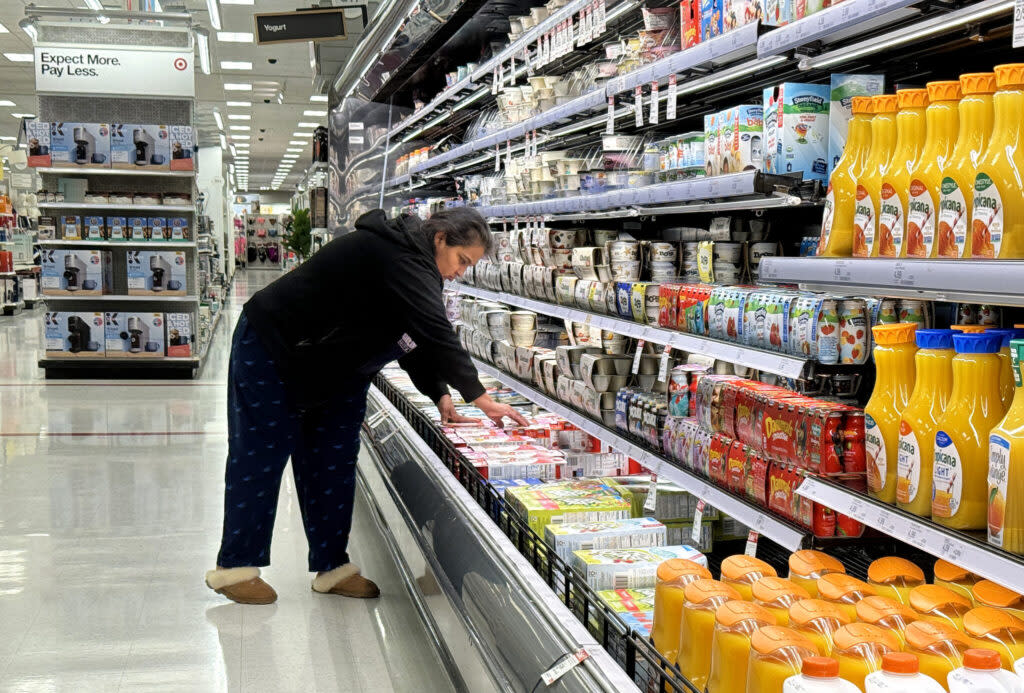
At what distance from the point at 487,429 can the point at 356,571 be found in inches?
27.0

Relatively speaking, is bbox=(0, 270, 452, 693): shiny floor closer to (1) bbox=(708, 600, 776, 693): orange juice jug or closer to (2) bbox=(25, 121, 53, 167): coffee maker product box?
(1) bbox=(708, 600, 776, 693): orange juice jug

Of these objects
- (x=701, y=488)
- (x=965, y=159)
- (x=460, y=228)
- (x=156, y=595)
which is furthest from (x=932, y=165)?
(x=156, y=595)

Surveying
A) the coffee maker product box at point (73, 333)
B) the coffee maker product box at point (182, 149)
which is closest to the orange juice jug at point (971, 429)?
the coffee maker product box at point (182, 149)

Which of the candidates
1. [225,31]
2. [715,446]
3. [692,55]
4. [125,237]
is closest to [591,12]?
[692,55]

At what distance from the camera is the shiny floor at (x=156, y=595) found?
2797mm

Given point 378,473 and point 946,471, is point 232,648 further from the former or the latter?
point 946,471

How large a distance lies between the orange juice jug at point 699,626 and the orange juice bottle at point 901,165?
1.99 ft

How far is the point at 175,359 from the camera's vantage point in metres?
8.68

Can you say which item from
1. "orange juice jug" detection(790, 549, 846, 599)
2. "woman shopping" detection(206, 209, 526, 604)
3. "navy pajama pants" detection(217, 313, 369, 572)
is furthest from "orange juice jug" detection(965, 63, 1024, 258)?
"navy pajama pants" detection(217, 313, 369, 572)

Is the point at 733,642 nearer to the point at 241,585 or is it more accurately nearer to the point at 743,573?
the point at 743,573

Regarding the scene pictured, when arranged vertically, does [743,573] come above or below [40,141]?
below

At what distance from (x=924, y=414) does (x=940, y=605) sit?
0.29m

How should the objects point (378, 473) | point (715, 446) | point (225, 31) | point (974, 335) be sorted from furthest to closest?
point (225, 31) → point (378, 473) → point (715, 446) → point (974, 335)

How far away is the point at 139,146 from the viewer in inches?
329
